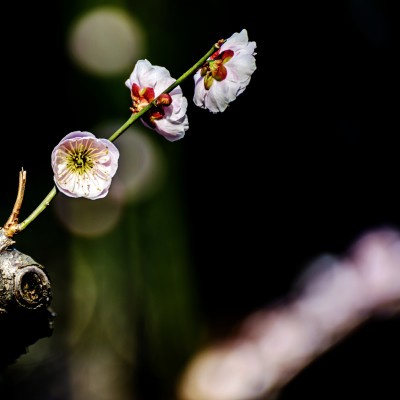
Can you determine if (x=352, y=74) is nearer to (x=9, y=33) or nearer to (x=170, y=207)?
(x=170, y=207)

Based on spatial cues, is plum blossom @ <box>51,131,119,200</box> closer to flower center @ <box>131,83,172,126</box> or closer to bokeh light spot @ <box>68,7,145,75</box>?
flower center @ <box>131,83,172,126</box>

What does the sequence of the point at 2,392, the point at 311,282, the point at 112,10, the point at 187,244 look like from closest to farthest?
1. the point at 311,282
2. the point at 2,392
3. the point at 187,244
4. the point at 112,10

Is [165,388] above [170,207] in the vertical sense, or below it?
below

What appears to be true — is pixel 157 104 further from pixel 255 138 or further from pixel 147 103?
pixel 255 138

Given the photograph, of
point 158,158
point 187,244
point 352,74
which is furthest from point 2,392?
point 352,74

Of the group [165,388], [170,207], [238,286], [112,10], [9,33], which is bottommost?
[165,388]

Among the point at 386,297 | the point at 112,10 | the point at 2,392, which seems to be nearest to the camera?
the point at 386,297

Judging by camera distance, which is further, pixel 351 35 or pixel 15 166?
pixel 15 166

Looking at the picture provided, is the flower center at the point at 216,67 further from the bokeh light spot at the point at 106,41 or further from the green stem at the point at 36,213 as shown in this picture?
the bokeh light spot at the point at 106,41
